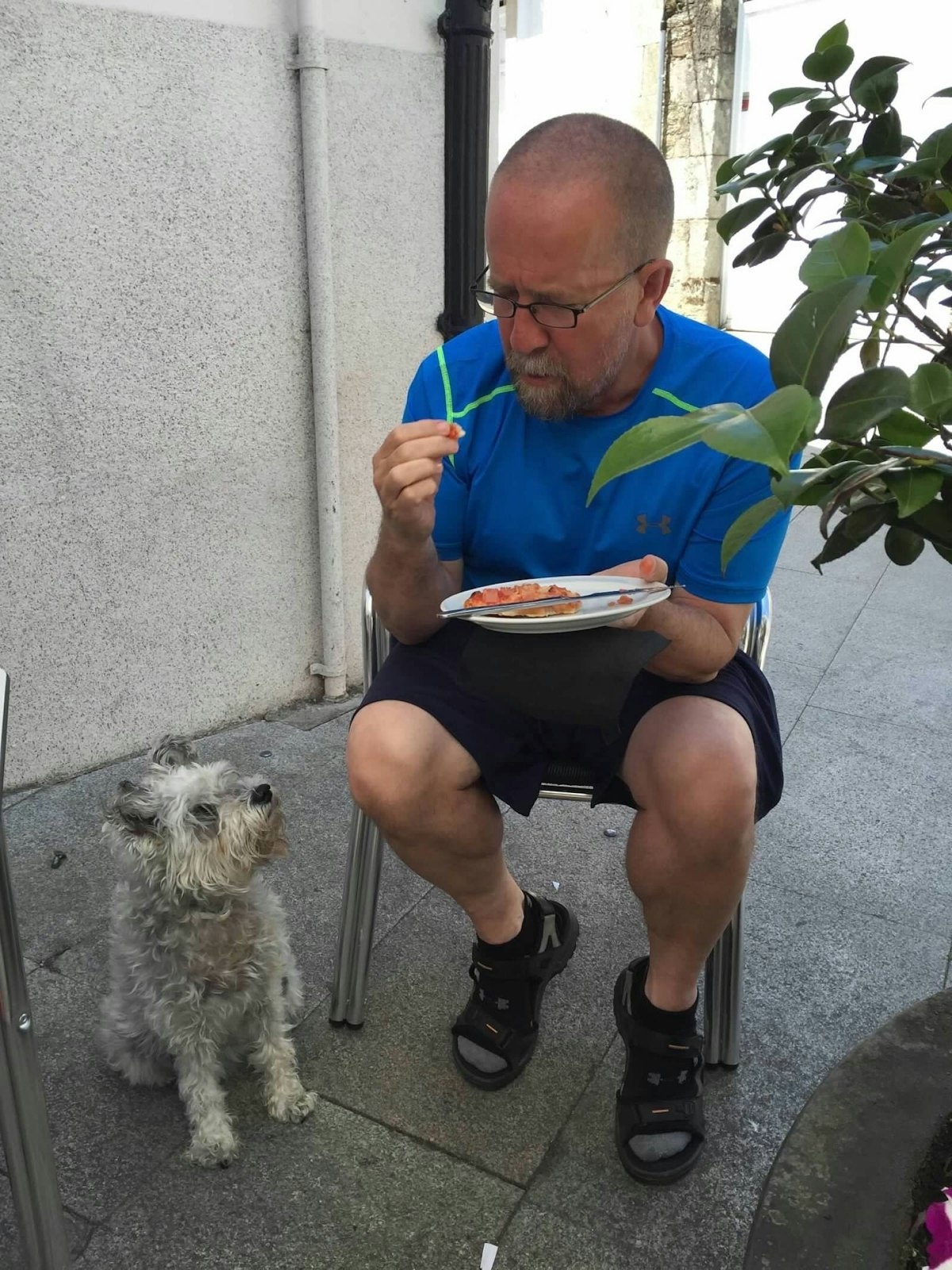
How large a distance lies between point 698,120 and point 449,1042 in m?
9.33

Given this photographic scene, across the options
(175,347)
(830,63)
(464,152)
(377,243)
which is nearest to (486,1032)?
(830,63)

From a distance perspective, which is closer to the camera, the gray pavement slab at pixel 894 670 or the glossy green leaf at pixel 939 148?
the glossy green leaf at pixel 939 148

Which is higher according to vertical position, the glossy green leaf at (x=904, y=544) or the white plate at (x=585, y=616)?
the glossy green leaf at (x=904, y=544)

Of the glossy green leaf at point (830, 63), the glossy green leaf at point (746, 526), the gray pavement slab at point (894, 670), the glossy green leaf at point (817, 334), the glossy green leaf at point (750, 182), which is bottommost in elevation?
the gray pavement slab at point (894, 670)

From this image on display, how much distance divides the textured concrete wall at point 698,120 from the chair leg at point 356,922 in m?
8.12

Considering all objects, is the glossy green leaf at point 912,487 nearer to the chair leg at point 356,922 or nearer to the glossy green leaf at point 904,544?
the glossy green leaf at point 904,544

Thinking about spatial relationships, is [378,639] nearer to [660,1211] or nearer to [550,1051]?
[550,1051]

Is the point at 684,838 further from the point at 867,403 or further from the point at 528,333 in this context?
the point at 867,403

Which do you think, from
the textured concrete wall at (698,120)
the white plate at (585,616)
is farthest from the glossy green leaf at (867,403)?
the textured concrete wall at (698,120)

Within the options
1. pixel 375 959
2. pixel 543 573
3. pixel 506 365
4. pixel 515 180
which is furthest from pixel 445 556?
pixel 375 959

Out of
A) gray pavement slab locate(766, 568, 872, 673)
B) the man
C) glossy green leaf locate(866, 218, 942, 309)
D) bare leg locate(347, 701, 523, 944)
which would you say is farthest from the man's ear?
gray pavement slab locate(766, 568, 872, 673)

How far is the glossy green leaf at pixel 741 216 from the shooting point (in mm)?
1456

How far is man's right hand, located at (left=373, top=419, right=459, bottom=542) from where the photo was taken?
162 cm

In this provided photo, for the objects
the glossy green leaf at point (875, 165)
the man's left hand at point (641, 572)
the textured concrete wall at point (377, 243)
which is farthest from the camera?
the textured concrete wall at point (377, 243)
